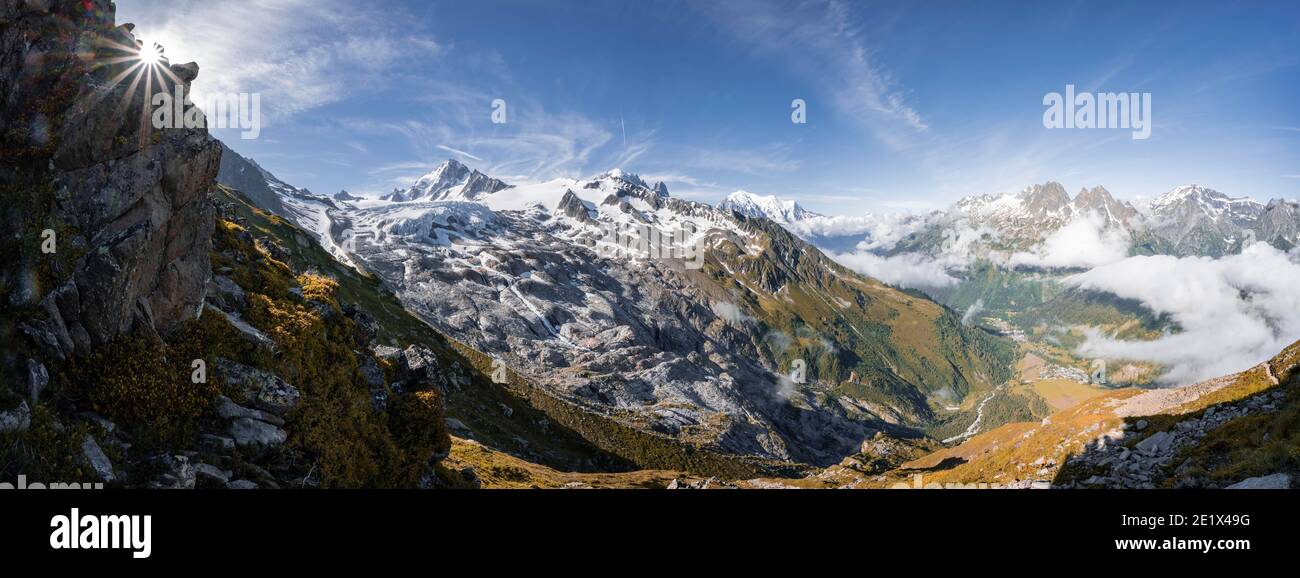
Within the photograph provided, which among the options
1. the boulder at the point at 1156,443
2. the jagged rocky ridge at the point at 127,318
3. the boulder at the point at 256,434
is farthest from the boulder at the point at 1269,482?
the jagged rocky ridge at the point at 127,318

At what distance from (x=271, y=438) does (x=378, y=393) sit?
730 centimetres

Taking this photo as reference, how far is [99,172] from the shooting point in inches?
679

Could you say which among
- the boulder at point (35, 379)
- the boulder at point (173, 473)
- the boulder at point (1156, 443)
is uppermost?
the boulder at point (35, 379)

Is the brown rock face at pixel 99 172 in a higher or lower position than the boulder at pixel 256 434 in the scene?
higher

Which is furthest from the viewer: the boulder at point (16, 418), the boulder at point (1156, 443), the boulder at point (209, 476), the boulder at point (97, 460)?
the boulder at point (1156, 443)

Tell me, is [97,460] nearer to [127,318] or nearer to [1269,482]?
[127,318]

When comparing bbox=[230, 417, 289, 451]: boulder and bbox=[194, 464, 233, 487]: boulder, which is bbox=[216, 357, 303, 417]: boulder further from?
bbox=[194, 464, 233, 487]: boulder

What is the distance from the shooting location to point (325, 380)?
21953 mm

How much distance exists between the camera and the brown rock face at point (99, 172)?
1565 centimetres

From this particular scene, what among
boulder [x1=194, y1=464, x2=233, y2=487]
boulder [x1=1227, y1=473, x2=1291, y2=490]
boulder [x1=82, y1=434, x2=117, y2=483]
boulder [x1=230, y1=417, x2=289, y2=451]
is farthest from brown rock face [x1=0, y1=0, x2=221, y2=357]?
boulder [x1=1227, y1=473, x2=1291, y2=490]

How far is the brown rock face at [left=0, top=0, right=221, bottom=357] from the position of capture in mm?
15648

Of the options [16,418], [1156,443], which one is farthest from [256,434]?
[1156,443]

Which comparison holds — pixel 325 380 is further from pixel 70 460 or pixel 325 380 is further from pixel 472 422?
pixel 472 422

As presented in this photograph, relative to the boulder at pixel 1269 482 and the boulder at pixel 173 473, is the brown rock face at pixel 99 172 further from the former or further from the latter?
the boulder at pixel 1269 482
